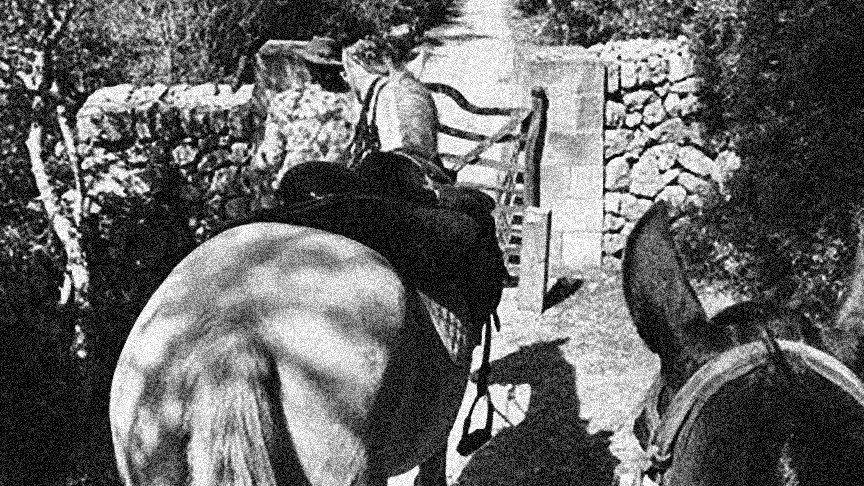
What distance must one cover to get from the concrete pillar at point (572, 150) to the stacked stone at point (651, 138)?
21 cm

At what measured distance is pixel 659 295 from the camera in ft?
6.84

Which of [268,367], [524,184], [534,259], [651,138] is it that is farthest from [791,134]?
[268,367]

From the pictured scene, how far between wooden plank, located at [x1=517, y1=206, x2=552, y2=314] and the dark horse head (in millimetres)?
5349

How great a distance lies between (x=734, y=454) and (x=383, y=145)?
3.38 meters

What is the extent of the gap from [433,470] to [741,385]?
2652 millimetres

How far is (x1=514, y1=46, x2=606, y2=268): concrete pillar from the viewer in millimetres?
7891

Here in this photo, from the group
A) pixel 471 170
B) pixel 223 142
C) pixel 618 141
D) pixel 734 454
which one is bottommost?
pixel 471 170

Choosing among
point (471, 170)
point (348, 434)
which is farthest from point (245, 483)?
point (471, 170)

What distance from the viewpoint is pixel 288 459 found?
8.25 ft

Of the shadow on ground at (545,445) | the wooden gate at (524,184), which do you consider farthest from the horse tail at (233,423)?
the wooden gate at (524,184)

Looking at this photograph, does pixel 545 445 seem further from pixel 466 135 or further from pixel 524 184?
pixel 524 184

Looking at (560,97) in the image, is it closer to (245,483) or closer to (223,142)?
(223,142)

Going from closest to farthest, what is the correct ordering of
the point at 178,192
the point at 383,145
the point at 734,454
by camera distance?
1. the point at 734,454
2. the point at 383,145
3. the point at 178,192

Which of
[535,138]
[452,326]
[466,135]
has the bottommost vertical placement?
[535,138]
